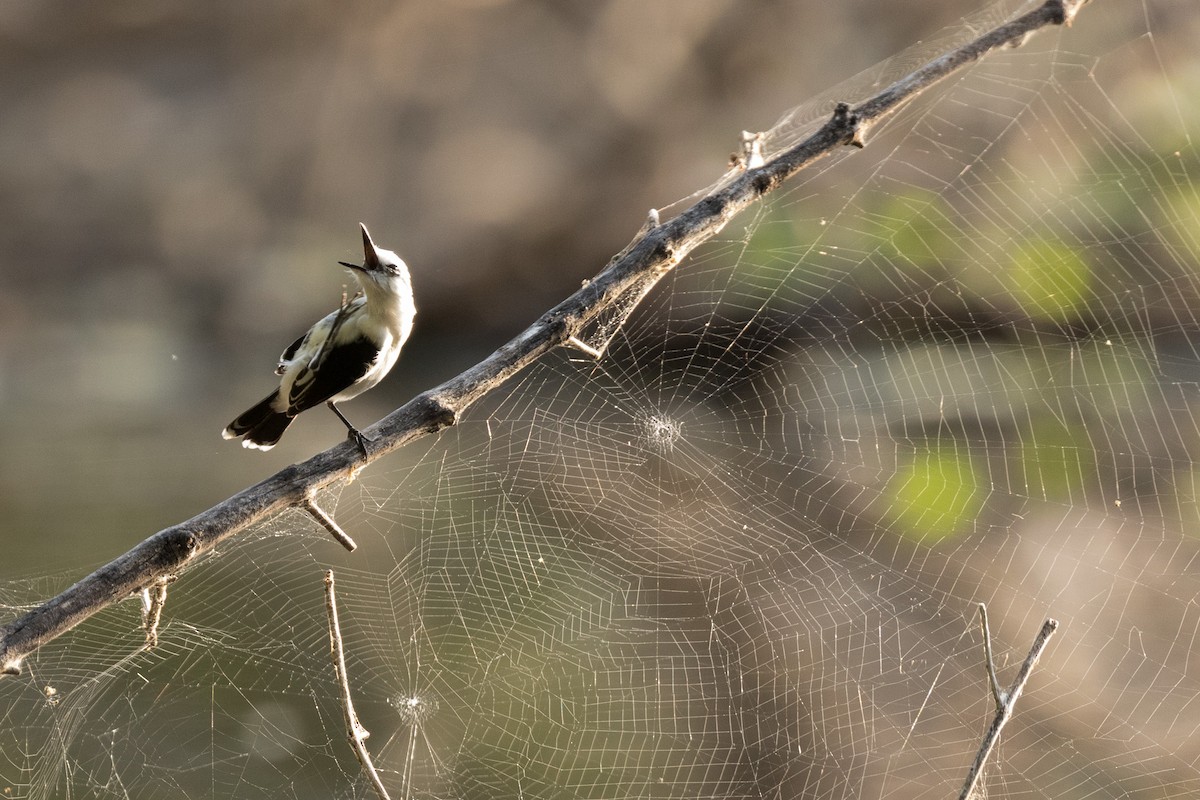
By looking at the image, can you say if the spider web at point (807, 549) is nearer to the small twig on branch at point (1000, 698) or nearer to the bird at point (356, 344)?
the bird at point (356, 344)

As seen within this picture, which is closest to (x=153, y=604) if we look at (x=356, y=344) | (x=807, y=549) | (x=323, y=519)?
(x=323, y=519)

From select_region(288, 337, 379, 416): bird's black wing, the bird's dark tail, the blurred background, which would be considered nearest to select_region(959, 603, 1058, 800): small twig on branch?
select_region(288, 337, 379, 416): bird's black wing

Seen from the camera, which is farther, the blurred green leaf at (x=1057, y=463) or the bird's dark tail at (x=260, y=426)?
the blurred green leaf at (x=1057, y=463)

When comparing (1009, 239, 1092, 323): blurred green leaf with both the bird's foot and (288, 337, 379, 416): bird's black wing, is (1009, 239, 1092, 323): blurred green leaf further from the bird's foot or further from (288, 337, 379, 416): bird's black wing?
the bird's foot

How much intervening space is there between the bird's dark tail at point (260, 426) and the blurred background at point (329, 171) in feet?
5.32

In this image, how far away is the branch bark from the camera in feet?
2.01

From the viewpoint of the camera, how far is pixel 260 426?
95cm

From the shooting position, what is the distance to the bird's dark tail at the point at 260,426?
0.95 m

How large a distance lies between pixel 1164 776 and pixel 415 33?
2.71m

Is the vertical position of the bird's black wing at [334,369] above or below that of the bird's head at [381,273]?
below

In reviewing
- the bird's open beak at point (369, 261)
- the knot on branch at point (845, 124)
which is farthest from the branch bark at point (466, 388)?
the bird's open beak at point (369, 261)

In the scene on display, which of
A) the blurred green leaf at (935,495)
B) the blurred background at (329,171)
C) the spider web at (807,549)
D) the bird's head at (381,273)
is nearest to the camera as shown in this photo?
the bird's head at (381,273)

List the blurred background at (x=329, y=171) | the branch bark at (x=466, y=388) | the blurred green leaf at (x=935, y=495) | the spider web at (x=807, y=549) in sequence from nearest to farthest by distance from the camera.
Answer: the branch bark at (x=466, y=388)
the spider web at (x=807, y=549)
the blurred green leaf at (x=935, y=495)
the blurred background at (x=329, y=171)

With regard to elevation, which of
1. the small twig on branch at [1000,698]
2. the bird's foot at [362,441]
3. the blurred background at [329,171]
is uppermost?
the blurred background at [329,171]
